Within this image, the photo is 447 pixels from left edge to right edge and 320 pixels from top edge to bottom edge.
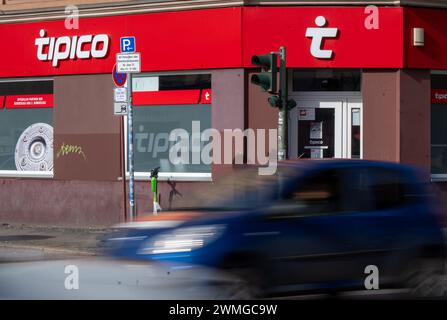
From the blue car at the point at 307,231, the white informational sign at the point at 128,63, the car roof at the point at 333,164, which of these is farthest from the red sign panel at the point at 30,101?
→ the car roof at the point at 333,164

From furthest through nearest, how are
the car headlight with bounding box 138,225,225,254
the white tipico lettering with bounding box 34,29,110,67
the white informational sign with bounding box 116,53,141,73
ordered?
the white tipico lettering with bounding box 34,29,110,67 → the white informational sign with bounding box 116,53,141,73 → the car headlight with bounding box 138,225,225,254

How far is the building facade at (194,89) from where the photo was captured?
14828mm

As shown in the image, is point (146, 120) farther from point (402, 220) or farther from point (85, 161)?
point (402, 220)

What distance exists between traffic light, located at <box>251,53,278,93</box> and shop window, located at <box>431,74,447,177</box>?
15.1 ft

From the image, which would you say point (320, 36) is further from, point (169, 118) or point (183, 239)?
point (183, 239)

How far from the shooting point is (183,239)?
675 centimetres

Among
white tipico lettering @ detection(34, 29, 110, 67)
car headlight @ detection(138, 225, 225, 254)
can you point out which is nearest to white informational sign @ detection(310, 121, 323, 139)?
white tipico lettering @ detection(34, 29, 110, 67)

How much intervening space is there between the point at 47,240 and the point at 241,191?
314 inches

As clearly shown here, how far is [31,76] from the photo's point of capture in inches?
672

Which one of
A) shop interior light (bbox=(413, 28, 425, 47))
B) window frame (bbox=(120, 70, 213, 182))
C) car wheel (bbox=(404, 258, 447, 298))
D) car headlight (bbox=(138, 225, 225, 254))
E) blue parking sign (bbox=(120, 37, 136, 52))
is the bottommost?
car wheel (bbox=(404, 258, 447, 298))

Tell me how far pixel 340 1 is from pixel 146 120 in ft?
16.7

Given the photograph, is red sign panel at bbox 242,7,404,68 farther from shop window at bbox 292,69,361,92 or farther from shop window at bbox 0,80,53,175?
shop window at bbox 0,80,53,175

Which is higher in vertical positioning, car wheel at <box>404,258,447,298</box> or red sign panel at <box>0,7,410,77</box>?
red sign panel at <box>0,7,410,77</box>

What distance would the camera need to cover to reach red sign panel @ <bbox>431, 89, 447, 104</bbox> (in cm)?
1520
